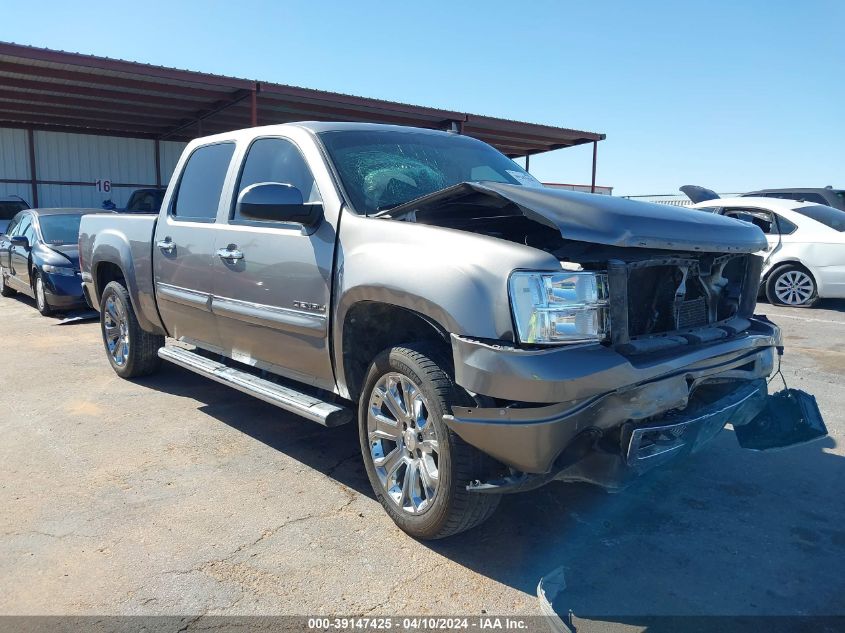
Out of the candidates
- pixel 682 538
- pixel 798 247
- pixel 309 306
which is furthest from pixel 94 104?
pixel 682 538

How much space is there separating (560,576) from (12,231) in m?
11.5

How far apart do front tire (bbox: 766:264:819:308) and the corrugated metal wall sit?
60.8ft

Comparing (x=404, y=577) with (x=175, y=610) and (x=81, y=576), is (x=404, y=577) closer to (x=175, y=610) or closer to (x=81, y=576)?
(x=175, y=610)

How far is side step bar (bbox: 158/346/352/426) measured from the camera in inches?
134

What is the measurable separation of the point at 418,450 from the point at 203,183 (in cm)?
274

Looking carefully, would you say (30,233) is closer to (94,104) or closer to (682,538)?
(94,104)

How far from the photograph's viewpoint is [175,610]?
2.56 meters

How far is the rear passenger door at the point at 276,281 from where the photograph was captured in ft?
11.5

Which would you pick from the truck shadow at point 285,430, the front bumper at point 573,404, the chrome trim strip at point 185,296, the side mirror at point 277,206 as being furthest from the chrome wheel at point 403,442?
the chrome trim strip at point 185,296

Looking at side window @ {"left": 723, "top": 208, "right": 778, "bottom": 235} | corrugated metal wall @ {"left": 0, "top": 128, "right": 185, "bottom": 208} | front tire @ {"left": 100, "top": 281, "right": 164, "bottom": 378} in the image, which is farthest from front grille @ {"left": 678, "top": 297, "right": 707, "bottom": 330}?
corrugated metal wall @ {"left": 0, "top": 128, "right": 185, "bottom": 208}

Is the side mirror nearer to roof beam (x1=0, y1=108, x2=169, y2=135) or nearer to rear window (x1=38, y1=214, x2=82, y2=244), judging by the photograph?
rear window (x1=38, y1=214, x2=82, y2=244)

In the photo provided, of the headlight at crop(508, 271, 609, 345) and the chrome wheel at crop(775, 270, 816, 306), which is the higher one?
the headlight at crop(508, 271, 609, 345)

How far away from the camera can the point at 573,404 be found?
250cm

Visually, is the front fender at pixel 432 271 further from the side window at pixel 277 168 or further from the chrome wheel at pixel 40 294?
the chrome wheel at pixel 40 294
